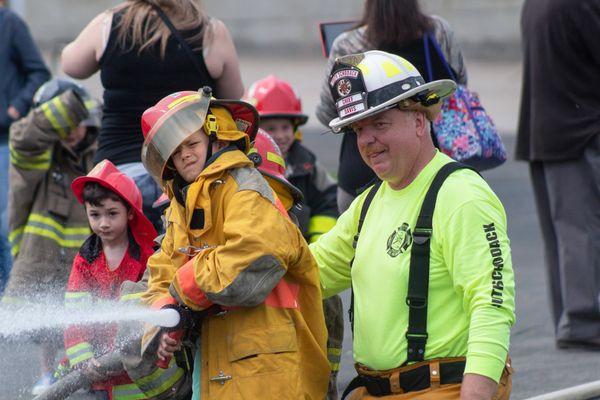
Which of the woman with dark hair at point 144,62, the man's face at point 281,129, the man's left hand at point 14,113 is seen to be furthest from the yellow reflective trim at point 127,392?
the man's left hand at point 14,113

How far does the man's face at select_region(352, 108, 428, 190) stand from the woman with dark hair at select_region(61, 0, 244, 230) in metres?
1.85

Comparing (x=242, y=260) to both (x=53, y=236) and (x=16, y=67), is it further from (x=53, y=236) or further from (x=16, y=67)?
(x=16, y=67)

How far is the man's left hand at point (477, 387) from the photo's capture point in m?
3.52

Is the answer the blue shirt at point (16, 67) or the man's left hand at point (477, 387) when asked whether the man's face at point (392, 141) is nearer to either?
the man's left hand at point (477, 387)

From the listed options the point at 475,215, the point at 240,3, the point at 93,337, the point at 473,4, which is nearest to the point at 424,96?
the point at 475,215

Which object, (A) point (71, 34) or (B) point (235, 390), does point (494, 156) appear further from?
(A) point (71, 34)

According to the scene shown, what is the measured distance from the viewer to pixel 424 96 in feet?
12.7

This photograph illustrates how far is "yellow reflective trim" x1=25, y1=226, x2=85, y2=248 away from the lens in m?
6.55

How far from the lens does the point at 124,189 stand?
5203 mm

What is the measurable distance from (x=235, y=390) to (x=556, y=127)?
322cm

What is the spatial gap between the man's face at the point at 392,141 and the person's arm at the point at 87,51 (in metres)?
2.10

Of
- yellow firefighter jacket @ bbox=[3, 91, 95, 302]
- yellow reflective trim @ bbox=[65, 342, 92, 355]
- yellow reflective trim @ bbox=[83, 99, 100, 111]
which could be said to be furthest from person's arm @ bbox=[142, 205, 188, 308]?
yellow reflective trim @ bbox=[83, 99, 100, 111]

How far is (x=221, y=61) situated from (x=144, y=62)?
1.11ft

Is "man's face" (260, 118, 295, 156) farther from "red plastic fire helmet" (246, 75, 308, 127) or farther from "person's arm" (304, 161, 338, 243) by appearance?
"person's arm" (304, 161, 338, 243)
